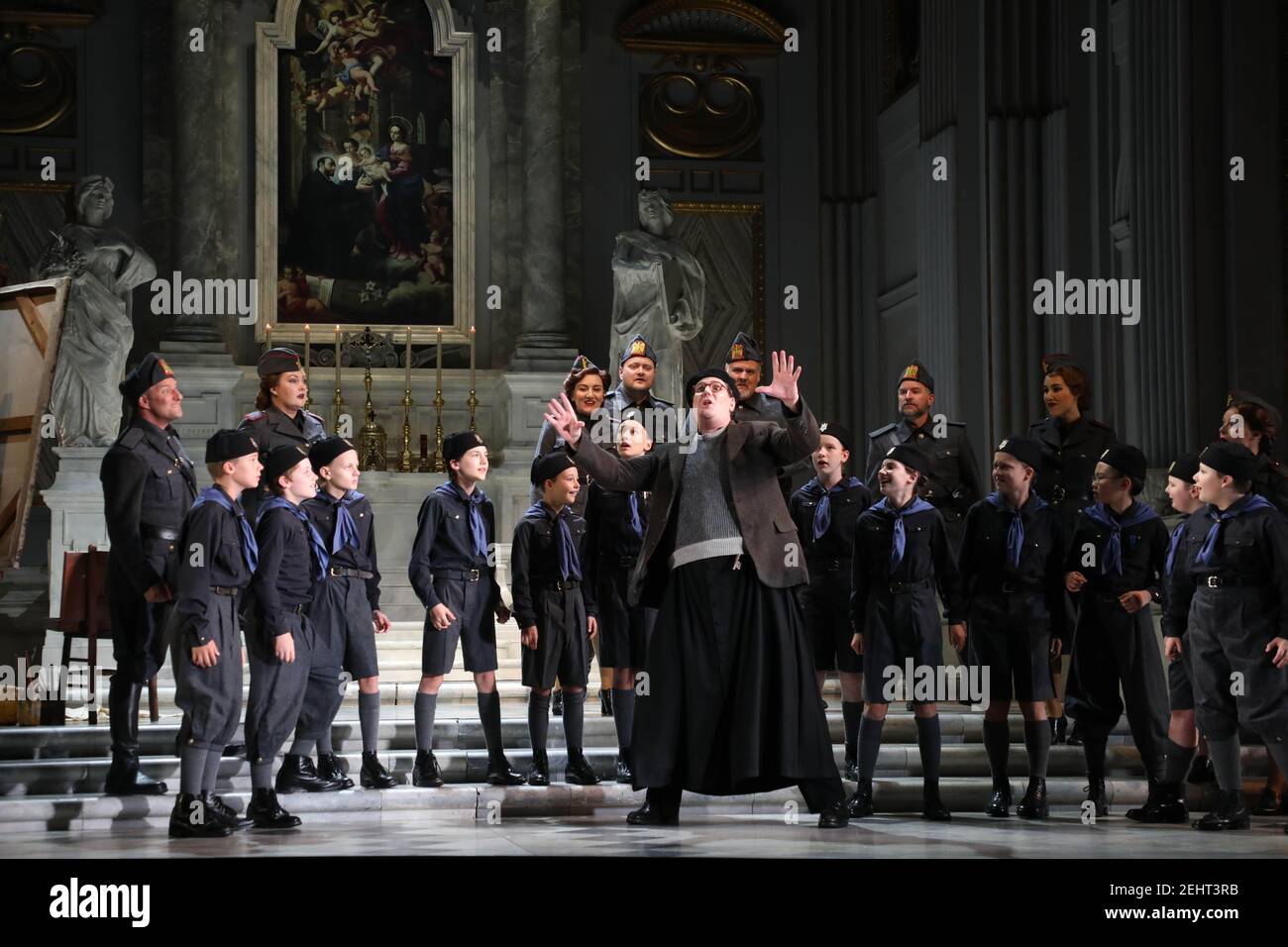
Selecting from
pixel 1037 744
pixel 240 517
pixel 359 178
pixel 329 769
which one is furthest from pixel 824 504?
pixel 359 178

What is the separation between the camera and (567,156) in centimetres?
1617

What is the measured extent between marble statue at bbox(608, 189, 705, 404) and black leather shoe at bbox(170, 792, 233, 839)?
788 cm

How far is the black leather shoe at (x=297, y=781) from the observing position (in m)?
8.00

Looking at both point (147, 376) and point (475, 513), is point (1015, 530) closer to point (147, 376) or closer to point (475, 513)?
point (475, 513)

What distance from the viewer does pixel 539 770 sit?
825 cm

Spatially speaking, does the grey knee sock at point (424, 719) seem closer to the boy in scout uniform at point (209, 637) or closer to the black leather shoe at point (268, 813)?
the black leather shoe at point (268, 813)

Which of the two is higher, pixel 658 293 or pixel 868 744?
pixel 658 293

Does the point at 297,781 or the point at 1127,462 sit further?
the point at 1127,462

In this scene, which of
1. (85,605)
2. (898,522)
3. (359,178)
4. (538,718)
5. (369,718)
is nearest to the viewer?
(898,522)

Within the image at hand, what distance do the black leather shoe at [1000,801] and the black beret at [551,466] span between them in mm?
2465

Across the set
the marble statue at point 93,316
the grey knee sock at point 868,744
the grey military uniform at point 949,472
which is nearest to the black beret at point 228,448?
the grey knee sock at point 868,744

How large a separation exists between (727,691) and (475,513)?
2.06m

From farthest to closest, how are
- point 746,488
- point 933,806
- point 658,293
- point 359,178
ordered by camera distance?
1. point 359,178
2. point 658,293
3. point 933,806
4. point 746,488
